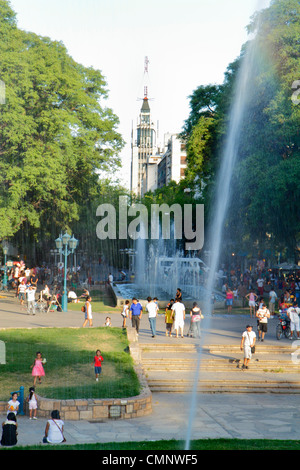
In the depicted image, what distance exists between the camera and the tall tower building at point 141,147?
572 ft

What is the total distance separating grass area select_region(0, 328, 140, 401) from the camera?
44.0ft

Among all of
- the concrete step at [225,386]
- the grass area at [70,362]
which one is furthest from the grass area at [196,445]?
the concrete step at [225,386]

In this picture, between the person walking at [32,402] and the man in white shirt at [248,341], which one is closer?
the person walking at [32,402]

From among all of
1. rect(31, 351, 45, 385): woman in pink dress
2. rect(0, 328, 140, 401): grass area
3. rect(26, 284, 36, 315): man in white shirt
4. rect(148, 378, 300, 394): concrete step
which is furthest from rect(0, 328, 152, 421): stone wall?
rect(26, 284, 36, 315): man in white shirt

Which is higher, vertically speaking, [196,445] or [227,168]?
[227,168]

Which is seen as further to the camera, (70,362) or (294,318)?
(294,318)

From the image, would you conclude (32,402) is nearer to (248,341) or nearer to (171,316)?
(248,341)

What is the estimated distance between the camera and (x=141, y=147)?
581 ft

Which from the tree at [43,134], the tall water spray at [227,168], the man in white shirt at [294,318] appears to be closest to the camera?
the tall water spray at [227,168]

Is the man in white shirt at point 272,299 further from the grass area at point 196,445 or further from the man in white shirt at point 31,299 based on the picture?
the grass area at point 196,445

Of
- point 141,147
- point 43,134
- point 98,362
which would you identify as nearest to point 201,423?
point 98,362

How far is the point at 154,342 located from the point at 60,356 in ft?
12.6

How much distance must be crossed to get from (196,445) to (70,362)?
6458mm

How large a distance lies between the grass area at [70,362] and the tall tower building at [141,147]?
148040 millimetres
